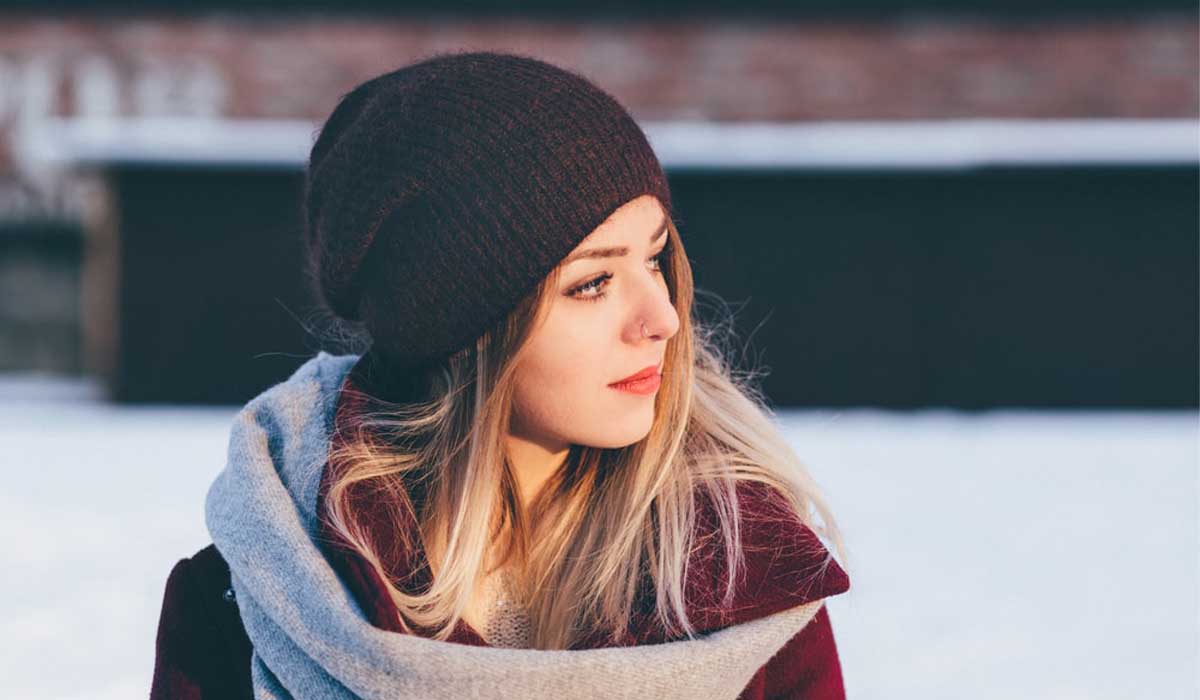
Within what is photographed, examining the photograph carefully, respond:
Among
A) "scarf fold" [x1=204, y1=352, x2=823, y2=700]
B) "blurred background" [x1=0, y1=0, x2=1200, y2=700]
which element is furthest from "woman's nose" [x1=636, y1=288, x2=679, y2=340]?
"blurred background" [x1=0, y1=0, x2=1200, y2=700]

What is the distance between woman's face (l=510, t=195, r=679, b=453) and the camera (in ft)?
5.29

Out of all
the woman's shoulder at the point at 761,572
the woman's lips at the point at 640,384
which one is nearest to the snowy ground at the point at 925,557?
the woman's shoulder at the point at 761,572

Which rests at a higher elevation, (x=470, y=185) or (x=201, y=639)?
(x=470, y=185)

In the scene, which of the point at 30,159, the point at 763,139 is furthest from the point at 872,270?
the point at 30,159

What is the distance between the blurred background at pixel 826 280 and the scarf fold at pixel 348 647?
67 centimetres

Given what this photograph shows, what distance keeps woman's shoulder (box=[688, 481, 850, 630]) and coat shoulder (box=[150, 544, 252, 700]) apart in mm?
711

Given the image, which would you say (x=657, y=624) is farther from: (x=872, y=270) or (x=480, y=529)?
(x=872, y=270)

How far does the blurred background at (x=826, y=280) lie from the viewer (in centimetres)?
430

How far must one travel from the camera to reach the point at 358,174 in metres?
1.65

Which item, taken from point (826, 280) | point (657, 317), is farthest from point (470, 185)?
point (826, 280)

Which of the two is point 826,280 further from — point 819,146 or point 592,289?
point 592,289

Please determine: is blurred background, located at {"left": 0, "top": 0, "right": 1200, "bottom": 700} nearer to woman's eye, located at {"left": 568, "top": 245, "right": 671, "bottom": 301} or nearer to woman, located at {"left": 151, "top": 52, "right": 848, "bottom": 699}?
woman, located at {"left": 151, "top": 52, "right": 848, "bottom": 699}

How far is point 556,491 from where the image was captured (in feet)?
5.96

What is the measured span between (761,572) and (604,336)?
1.37 ft
